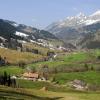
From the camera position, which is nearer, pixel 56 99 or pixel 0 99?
pixel 0 99

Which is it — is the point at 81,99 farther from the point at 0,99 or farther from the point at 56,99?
the point at 0,99

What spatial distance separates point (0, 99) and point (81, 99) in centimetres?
4311

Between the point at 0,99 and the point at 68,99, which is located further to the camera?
the point at 68,99

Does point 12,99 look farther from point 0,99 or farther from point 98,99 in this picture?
point 98,99

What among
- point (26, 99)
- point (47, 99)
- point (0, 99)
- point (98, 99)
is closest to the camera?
point (0, 99)

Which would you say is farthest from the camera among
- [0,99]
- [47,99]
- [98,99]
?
[98,99]

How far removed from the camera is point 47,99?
142 meters

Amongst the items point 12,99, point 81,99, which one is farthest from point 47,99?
point 12,99

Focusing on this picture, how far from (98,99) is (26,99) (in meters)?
36.2

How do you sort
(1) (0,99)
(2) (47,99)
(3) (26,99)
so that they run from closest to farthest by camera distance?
(1) (0,99) < (3) (26,99) < (2) (47,99)

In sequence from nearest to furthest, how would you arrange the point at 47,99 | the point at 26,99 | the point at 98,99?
1. the point at 26,99
2. the point at 47,99
3. the point at 98,99

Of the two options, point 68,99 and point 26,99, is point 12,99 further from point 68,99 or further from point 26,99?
point 68,99

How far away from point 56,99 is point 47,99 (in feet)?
16.1

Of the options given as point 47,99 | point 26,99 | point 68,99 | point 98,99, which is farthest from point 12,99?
point 98,99
